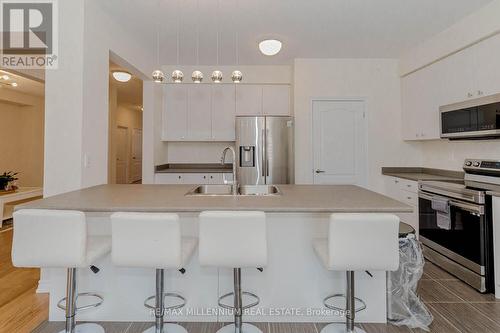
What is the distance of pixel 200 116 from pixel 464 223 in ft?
12.6

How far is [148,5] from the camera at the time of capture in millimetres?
2910

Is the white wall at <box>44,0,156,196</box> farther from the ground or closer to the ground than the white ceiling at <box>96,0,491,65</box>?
closer to the ground

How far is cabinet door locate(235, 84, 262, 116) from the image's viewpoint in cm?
491

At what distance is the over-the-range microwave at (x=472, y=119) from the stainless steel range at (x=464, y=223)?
0.30 metres

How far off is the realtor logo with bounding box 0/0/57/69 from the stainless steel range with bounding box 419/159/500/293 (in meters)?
3.91

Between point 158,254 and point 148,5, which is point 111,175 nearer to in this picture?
point 148,5

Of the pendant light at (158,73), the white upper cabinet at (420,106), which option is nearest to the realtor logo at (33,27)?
the pendant light at (158,73)

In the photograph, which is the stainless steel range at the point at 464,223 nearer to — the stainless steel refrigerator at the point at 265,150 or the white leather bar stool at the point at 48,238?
the stainless steel refrigerator at the point at 265,150

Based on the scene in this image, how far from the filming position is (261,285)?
6.98ft

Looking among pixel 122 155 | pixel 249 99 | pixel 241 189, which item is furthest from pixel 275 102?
pixel 122 155

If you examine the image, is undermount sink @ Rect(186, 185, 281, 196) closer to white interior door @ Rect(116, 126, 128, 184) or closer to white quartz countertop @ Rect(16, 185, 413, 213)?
white quartz countertop @ Rect(16, 185, 413, 213)

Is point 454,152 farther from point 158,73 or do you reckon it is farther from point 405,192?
point 158,73

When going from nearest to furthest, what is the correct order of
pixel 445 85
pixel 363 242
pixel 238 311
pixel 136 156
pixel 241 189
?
pixel 363 242 < pixel 238 311 < pixel 241 189 < pixel 445 85 < pixel 136 156

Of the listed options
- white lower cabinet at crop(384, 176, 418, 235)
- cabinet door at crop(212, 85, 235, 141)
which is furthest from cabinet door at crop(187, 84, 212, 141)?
white lower cabinet at crop(384, 176, 418, 235)
